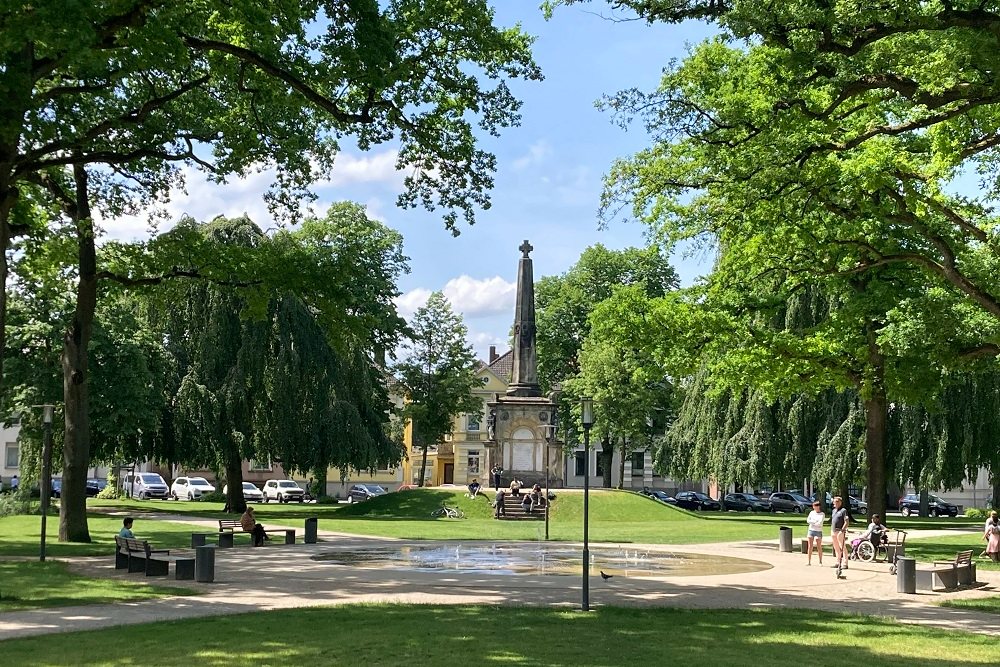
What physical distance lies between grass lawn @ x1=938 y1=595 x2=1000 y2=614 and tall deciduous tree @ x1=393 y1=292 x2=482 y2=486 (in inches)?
1854

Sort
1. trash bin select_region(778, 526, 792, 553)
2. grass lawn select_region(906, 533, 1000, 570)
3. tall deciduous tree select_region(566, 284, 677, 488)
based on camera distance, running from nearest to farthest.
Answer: grass lawn select_region(906, 533, 1000, 570) < trash bin select_region(778, 526, 792, 553) < tall deciduous tree select_region(566, 284, 677, 488)

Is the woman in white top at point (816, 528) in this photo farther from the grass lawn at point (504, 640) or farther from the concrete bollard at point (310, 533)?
the concrete bollard at point (310, 533)

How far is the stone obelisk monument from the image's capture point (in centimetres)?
5153

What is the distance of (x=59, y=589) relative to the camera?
1684 cm

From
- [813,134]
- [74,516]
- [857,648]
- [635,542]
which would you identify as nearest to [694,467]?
[635,542]

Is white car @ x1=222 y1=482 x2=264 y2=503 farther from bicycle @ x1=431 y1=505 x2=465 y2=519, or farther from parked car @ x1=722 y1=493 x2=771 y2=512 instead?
parked car @ x1=722 y1=493 x2=771 y2=512

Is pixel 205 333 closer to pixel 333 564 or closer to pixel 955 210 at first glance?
pixel 333 564

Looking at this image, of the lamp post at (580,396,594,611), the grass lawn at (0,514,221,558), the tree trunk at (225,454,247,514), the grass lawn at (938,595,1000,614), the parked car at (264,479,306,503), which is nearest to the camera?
the lamp post at (580,396,594,611)

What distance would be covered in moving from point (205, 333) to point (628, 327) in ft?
68.0

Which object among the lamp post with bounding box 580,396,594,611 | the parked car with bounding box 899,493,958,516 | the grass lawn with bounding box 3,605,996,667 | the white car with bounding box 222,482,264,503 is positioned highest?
the lamp post with bounding box 580,396,594,611

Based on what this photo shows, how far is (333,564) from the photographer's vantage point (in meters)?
22.2

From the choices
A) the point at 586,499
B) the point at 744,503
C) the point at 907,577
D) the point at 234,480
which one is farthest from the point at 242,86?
the point at 744,503

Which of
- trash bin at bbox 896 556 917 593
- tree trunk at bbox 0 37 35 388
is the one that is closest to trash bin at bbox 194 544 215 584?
tree trunk at bbox 0 37 35 388

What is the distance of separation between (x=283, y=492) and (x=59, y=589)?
162ft
